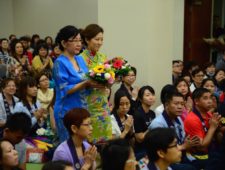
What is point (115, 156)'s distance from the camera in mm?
2426

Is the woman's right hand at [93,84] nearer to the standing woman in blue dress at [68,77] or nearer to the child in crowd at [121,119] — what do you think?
the standing woman in blue dress at [68,77]

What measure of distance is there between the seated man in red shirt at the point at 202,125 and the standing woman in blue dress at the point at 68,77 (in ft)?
3.77

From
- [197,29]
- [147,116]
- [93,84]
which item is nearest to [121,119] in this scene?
[147,116]

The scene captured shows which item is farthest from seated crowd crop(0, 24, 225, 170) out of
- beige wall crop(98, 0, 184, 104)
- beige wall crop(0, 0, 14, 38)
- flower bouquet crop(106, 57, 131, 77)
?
beige wall crop(0, 0, 14, 38)

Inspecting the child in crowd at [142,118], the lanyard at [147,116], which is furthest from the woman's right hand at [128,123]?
the lanyard at [147,116]

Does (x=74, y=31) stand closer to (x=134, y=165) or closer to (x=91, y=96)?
(x=91, y=96)

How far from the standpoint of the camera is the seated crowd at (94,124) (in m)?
2.63

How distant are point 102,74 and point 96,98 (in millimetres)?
284

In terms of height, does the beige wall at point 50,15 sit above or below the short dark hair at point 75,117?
above

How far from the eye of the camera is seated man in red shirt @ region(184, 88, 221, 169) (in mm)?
3775

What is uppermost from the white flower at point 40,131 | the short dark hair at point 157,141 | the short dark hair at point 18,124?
the short dark hair at point 157,141

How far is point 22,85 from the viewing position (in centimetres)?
489

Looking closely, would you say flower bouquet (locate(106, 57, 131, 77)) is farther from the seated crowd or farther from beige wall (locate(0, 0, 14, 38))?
beige wall (locate(0, 0, 14, 38))

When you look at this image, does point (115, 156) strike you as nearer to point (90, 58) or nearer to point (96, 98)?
point (96, 98)
